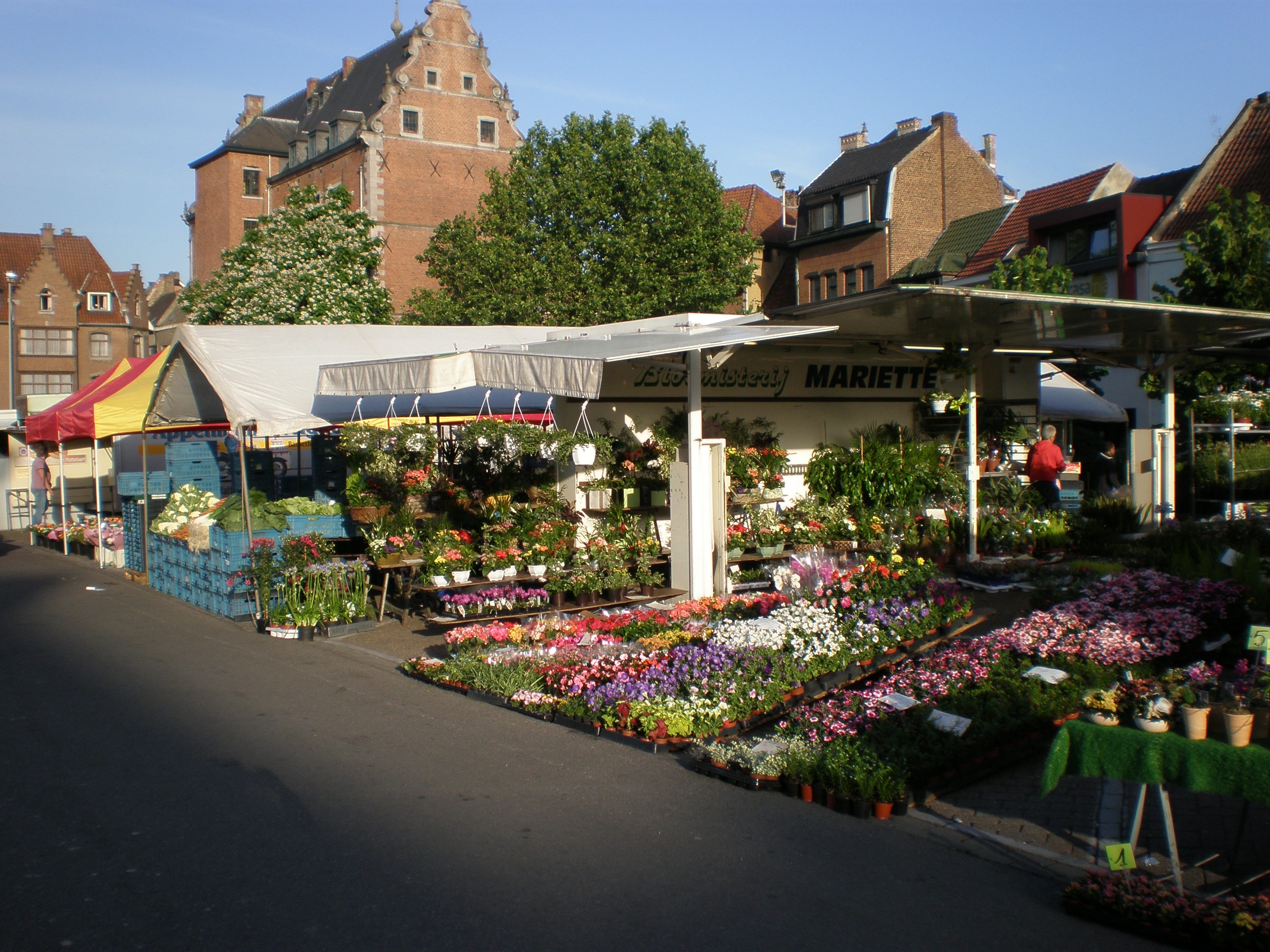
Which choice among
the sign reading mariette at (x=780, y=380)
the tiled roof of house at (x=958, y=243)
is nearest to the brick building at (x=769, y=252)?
the tiled roof of house at (x=958, y=243)

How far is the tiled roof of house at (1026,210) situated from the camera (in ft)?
118

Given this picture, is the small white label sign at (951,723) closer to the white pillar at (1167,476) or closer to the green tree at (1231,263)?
the white pillar at (1167,476)

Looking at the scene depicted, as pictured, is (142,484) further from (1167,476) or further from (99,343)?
(99,343)

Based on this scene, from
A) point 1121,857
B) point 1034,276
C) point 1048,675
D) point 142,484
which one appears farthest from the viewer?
point 1034,276

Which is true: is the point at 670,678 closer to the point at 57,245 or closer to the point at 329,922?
the point at 329,922

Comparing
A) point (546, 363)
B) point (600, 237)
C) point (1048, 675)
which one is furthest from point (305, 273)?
point (1048, 675)

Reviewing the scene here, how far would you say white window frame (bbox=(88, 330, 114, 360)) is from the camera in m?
66.8

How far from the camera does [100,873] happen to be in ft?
16.4

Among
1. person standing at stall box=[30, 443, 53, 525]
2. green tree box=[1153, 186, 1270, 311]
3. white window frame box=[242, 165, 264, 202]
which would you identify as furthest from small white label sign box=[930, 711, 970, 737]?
white window frame box=[242, 165, 264, 202]

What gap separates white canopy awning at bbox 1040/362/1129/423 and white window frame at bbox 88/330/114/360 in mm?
61871

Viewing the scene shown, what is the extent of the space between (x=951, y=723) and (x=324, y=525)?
9.15m

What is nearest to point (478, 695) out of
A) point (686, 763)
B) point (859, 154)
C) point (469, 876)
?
point (686, 763)

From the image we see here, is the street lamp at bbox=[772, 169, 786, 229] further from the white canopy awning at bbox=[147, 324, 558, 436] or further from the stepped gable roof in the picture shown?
the white canopy awning at bbox=[147, 324, 558, 436]

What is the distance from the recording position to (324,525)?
13305 mm
